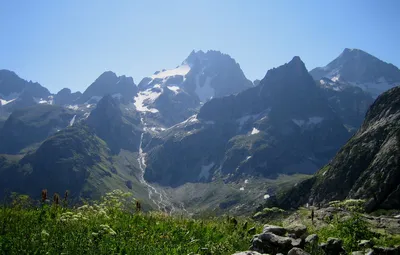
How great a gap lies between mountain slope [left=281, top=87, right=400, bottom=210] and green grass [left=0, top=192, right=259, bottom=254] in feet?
310

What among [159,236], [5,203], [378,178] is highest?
[5,203]

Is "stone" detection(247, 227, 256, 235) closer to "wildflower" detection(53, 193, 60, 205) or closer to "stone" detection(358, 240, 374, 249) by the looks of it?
"stone" detection(358, 240, 374, 249)

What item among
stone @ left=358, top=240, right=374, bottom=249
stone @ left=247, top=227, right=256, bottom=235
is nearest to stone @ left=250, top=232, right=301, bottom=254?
Result: stone @ left=358, top=240, right=374, bottom=249

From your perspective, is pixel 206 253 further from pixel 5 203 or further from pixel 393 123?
pixel 393 123

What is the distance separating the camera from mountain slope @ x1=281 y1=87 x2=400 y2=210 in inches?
4156

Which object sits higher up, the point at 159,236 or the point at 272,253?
the point at 159,236

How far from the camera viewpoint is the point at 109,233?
1190 centimetres

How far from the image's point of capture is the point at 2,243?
31.5 feet

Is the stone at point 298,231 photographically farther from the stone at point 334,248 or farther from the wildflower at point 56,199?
the wildflower at point 56,199

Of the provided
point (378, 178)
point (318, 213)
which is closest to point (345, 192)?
point (378, 178)

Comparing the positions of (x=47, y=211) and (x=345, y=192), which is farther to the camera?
(x=345, y=192)

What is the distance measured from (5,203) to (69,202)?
3017 mm

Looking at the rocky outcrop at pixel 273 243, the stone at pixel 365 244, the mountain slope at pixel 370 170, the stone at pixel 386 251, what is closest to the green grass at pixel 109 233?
the rocky outcrop at pixel 273 243

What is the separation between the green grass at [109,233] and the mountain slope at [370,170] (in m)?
94.5
